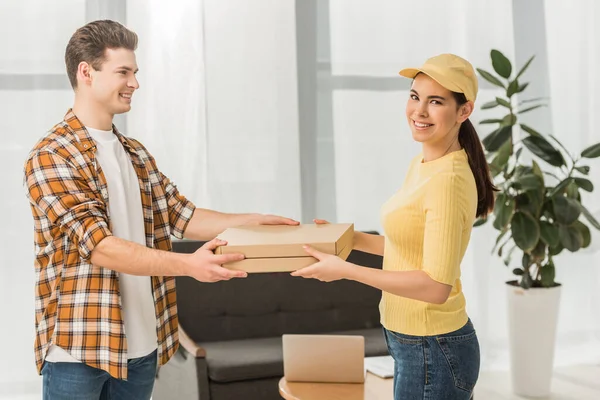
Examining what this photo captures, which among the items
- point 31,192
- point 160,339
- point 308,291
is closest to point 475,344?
point 160,339

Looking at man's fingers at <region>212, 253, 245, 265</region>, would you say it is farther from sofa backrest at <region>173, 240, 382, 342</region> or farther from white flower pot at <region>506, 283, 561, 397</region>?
white flower pot at <region>506, 283, 561, 397</region>

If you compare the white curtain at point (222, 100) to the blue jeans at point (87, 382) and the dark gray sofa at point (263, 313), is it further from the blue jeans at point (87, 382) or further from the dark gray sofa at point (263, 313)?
the blue jeans at point (87, 382)

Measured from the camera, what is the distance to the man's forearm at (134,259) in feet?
6.10

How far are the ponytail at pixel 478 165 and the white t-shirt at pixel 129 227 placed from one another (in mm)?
869

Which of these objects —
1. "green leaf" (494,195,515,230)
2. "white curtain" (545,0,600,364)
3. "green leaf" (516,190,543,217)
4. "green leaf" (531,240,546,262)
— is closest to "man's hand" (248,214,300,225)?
"green leaf" (494,195,515,230)

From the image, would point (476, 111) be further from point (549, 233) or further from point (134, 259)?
point (134, 259)

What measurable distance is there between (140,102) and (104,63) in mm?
2072

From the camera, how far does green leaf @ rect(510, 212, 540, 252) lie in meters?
3.96

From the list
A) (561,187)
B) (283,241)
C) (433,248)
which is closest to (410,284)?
(433,248)

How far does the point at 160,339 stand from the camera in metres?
2.10

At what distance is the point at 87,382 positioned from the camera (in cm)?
191

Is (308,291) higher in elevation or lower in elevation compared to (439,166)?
lower

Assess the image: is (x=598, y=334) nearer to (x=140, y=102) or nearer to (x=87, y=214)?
(x=140, y=102)

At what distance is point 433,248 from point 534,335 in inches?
104
